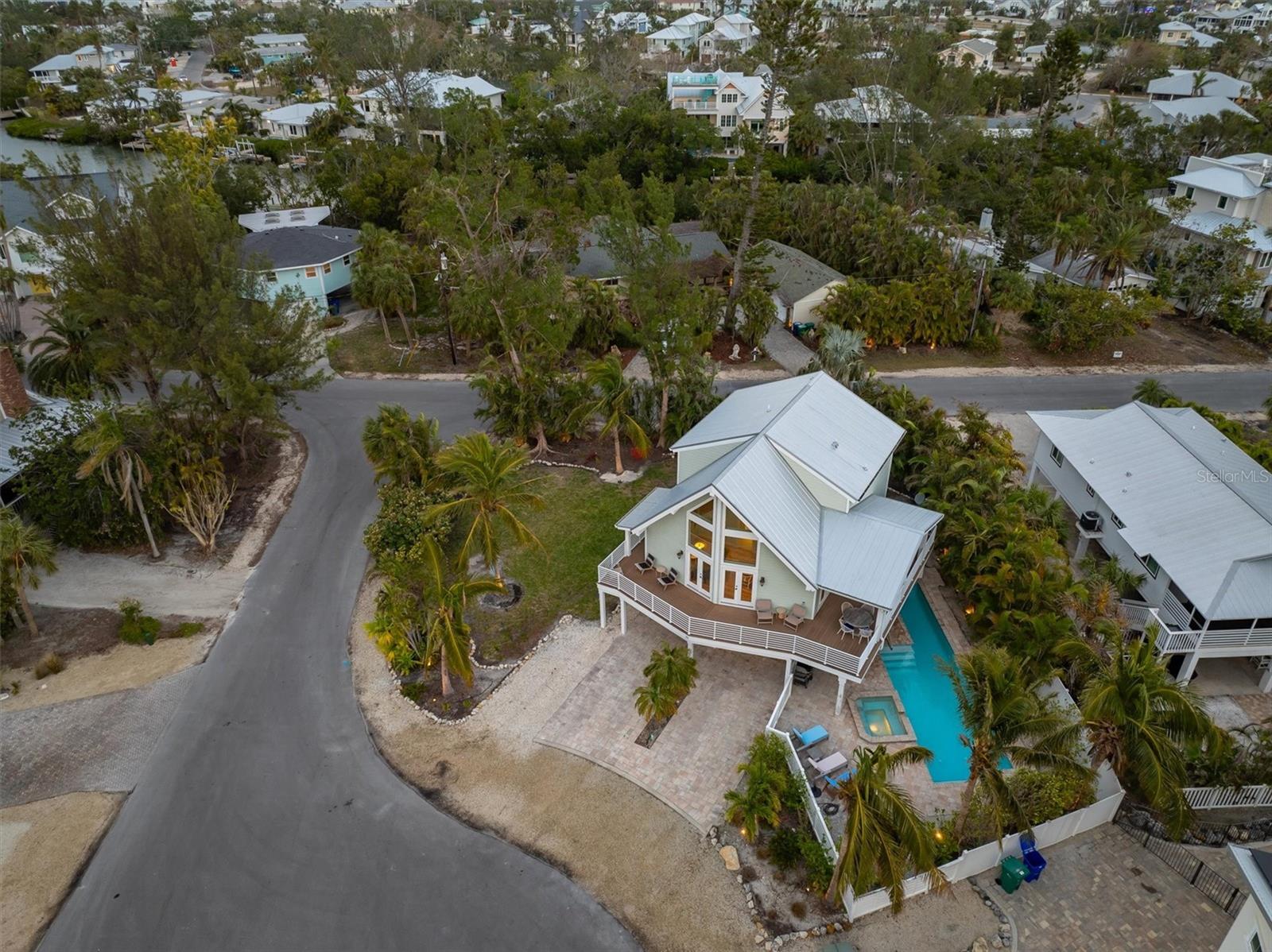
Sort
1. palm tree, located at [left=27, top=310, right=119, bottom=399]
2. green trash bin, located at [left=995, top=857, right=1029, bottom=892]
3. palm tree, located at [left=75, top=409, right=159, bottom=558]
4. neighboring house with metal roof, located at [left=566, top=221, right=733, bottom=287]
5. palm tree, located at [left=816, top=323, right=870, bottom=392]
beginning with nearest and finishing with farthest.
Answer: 1. green trash bin, located at [left=995, top=857, right=1029, bottom=892]
2. palm tree, located at [left=75, top=409, right=159, bottom=558]
3. palm tree, located at [left=816, top=323, right=870, bottom=392]
4. palm tree, located at [left=27, top=310, right=119, bottom=399]
5. neighboring house with metal roof, located at [left=566, top=221, right=733, bottom=287]

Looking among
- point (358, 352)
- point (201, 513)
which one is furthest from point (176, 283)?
point (358, 352)

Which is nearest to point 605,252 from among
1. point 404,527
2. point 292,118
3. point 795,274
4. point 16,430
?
point 795,274

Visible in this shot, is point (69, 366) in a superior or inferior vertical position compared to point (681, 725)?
superior

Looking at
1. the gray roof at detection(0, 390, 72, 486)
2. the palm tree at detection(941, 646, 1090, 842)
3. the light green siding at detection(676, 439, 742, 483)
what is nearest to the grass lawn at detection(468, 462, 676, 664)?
the light green siding at detection(676, 439, 742, 483)

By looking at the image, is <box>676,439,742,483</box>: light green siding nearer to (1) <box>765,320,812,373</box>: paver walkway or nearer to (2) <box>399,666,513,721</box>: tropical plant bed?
(2) <box>399,666,513,721</box>: tropical plant bed

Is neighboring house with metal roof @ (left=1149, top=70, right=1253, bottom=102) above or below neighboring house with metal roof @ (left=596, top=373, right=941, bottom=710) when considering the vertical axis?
above

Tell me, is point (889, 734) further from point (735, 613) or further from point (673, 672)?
point (673, 672)
